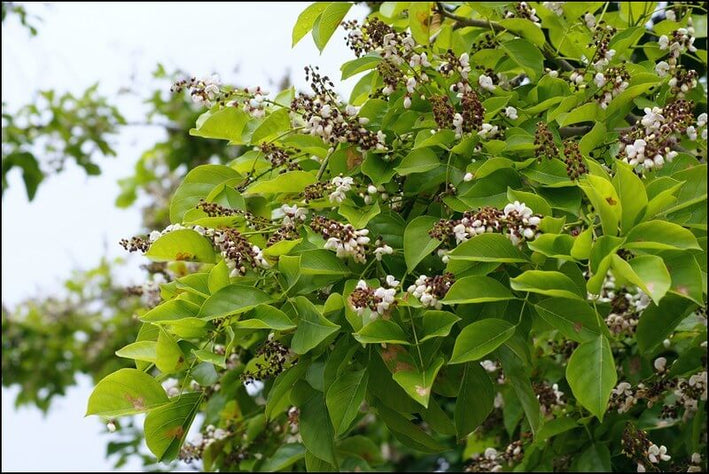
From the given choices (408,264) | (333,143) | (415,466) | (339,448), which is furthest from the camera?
(415,466)

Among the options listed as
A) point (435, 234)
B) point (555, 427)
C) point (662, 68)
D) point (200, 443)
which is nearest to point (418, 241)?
point (435, 234)

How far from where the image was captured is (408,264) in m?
1.06

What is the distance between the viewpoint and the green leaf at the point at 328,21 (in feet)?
3.94

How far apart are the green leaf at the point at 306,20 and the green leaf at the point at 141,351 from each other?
1.58 ft

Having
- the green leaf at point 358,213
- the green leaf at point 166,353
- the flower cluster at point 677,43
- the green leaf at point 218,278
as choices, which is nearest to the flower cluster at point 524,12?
the flower cluster at point 677,43

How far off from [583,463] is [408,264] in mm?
767

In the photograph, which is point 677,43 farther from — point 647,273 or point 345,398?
point 345,398

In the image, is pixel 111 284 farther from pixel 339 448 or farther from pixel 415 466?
pixel 339 448

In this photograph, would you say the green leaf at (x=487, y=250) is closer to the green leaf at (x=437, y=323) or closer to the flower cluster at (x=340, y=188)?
the green leaf at (x=437, y=323)

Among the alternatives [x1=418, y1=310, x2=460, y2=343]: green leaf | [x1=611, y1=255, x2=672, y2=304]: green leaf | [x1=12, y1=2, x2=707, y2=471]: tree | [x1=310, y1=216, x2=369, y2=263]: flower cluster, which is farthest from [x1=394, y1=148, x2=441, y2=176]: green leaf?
[x1=611, y1=255, x2=672, y2=304]: green leaf

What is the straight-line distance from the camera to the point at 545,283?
0.93 metres

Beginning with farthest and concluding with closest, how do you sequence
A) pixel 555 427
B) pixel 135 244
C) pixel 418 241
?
1. pixel 555 427
2. pixel 135 244
3. pixel 418 241

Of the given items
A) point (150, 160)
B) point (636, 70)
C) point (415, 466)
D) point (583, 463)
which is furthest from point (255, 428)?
point (150, 160)

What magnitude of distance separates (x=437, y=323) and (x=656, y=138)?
0.36 m
